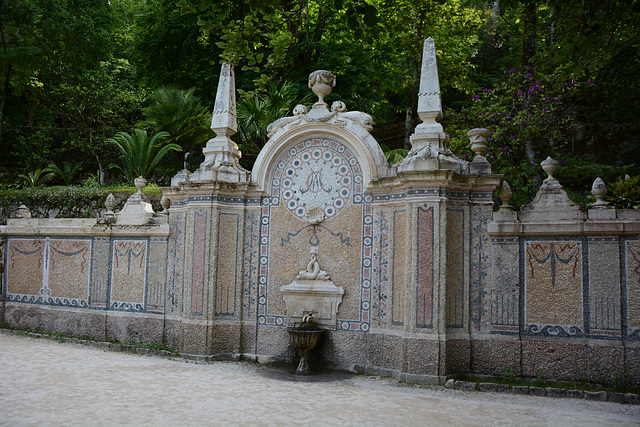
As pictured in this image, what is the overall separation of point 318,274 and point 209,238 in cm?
189

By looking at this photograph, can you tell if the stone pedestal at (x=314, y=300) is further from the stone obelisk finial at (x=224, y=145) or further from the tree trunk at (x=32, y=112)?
the tree trunk at (x=32, y=112)

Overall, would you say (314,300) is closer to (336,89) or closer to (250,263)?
(250,263)

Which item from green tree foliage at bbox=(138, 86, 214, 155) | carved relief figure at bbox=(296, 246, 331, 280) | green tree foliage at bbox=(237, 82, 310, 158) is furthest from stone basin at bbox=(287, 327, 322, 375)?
green tree foliage at bbox=(138, 86, 214, 155)

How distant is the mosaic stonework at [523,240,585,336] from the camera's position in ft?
22.4

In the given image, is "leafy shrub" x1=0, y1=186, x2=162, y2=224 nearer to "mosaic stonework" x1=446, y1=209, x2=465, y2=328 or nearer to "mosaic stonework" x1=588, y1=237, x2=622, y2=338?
"mosaic stonework" x1=446, y1=209, x2=465, y2=328

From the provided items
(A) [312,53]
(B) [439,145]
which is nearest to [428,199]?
(B) [439,145]

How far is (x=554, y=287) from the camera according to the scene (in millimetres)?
6945

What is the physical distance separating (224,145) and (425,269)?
398 centimetres

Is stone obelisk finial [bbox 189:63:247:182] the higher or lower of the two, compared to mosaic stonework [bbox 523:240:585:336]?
higher

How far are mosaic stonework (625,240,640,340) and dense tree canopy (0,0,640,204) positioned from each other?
153 inches

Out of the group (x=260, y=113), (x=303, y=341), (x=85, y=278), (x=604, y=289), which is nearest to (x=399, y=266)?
(x=303, y=341)

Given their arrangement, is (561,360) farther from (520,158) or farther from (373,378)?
(520,158)

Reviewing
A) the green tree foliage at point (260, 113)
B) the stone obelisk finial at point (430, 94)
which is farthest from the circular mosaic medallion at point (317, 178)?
the green tree foliage at point (260, 113)

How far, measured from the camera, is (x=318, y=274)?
26.5 feet
